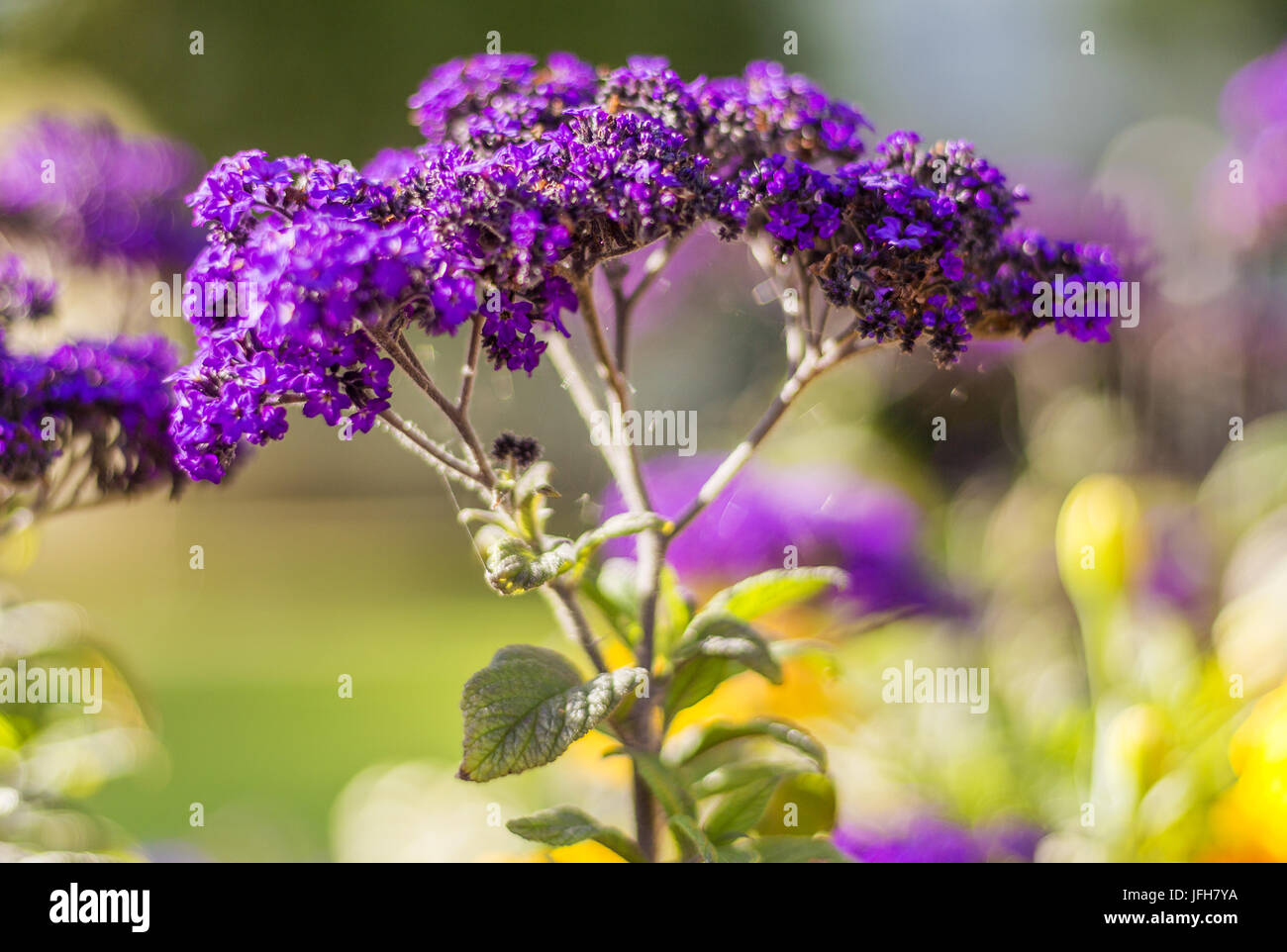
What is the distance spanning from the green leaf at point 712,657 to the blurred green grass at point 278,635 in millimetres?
1606

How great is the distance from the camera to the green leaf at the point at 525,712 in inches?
22.7

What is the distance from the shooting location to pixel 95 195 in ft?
3.91

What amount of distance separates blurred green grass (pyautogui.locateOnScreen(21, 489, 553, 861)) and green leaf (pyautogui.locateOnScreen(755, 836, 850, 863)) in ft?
5.25

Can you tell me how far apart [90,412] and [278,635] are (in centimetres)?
397

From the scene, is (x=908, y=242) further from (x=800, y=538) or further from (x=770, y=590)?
(x=800, y=538)

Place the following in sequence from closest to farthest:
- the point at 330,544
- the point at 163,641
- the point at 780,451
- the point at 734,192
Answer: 1. the point at 734,192
2. the point at 780,451
3. the point at 163,641
4. the point at 330,544

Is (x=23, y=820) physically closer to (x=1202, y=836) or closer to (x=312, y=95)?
(x=1202, y=836)

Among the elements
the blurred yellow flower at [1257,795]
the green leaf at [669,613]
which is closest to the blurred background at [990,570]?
the blurred yellow flower at [1257,795]

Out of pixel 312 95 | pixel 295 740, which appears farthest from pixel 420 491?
pixel 312 95

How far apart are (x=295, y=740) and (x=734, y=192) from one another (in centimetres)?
309

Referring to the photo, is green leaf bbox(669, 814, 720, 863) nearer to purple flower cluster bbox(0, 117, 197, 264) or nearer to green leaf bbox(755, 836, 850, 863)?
green leaf bbox(755, 836, 850, 863)

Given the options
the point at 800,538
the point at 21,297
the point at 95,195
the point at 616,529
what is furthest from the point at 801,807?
the point at 95,195

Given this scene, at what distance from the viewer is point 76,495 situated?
829 mm

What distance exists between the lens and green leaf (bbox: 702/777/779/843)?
2.30 ft
